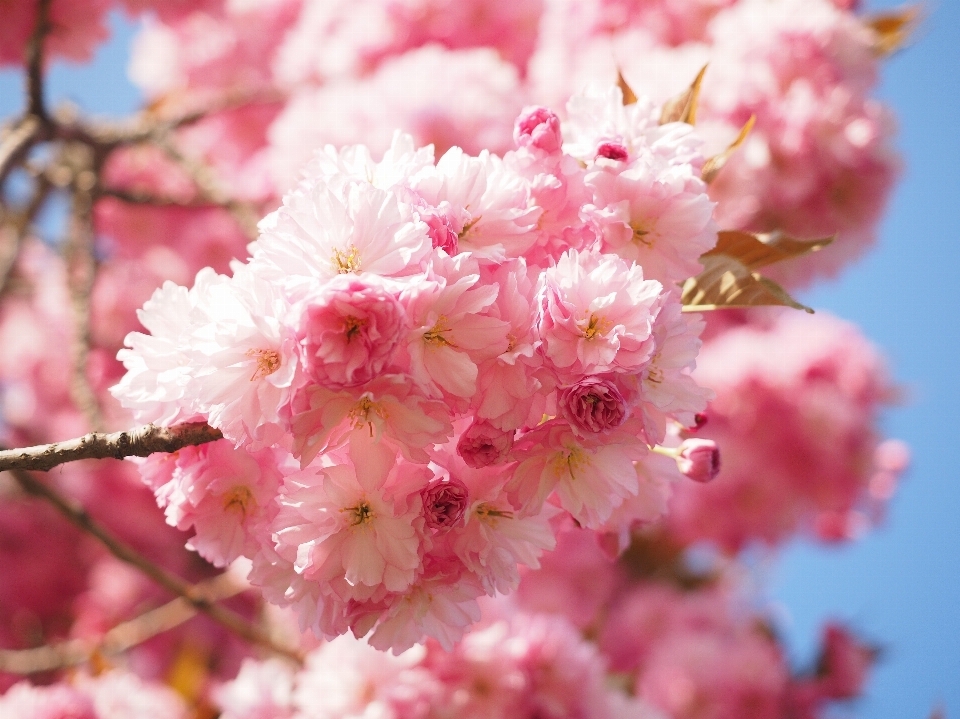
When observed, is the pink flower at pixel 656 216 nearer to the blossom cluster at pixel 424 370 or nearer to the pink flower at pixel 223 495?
the blossom cluster at pixel 424 370

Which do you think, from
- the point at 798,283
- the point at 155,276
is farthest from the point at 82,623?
the point at 798,283

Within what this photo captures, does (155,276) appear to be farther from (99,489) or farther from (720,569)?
(720,569)

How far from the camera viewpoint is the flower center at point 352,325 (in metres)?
0.44

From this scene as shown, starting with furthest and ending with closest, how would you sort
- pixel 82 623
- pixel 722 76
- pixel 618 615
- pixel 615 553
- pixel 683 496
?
pixel 618 615
pixel 683 496
pixel 82 623
pixel 722 76
pixel 615 553

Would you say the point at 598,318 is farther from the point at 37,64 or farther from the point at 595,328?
the point at 37,64

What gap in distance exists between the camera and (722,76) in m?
1.36

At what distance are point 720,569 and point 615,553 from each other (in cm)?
246

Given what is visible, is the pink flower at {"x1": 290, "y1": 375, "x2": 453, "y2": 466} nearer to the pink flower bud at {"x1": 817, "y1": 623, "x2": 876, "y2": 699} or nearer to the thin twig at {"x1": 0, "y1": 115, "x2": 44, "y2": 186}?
the thin twig at {"x1": 0, "y1": 115, "x2": 44, "y2": 186}

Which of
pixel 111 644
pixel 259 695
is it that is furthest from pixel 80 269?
pixel 259 695

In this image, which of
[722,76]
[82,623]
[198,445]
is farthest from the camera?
[82,623]

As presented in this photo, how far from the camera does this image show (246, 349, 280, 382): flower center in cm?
47

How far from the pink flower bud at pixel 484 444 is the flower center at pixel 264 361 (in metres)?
0.13

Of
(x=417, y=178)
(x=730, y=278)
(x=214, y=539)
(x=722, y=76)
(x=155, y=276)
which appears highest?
(x=722, y=76)

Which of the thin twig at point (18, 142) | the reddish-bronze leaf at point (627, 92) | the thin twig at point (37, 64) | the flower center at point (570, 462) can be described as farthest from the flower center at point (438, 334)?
the thin twig at point (37, 64)
